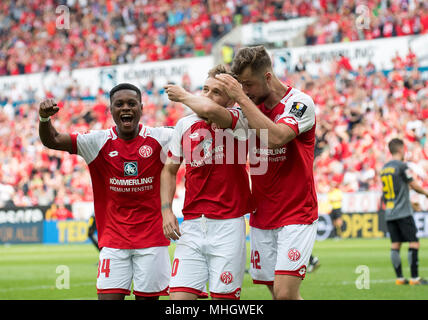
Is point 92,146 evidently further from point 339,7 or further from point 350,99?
point 339,7

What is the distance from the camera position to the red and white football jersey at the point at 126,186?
19.7 feet

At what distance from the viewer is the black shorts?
11211mm

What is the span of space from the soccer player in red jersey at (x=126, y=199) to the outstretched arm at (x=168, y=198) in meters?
0.46

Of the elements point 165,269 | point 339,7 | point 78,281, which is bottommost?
point 78,281

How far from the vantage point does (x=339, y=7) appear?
84.6ft

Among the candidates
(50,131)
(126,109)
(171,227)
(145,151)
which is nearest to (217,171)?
(171,227)

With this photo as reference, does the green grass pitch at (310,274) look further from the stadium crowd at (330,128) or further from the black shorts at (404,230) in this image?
the stadium crowd at (330,128)

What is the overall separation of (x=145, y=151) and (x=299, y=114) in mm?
1543

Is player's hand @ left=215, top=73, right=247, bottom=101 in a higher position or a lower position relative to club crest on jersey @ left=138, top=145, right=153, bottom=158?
higher

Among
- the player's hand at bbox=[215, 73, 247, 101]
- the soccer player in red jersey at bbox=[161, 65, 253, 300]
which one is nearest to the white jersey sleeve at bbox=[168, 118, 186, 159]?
the soccer player in red jersey at bbox=[161, 65, 253, 300]

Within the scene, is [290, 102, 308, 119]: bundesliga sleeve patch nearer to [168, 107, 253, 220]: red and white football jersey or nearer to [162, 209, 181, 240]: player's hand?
[168, 107, 253, 220]: red and white football jersey

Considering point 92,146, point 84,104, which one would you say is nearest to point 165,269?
point 92,146

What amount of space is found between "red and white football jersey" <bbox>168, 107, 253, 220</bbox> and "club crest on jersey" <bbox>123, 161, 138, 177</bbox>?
0.69 meters
